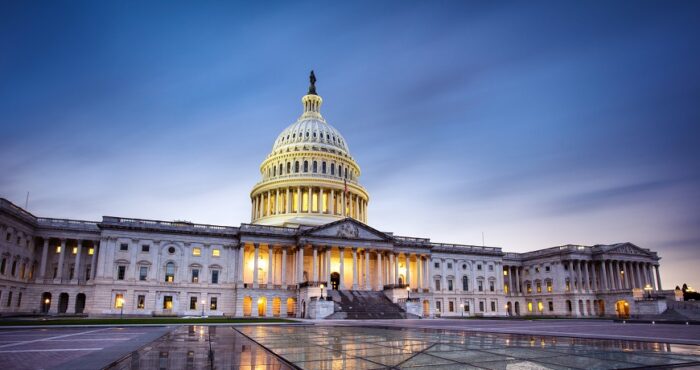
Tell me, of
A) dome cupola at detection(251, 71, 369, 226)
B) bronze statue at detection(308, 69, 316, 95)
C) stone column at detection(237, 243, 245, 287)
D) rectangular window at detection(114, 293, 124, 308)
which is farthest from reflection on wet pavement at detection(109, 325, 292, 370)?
bronze statue at detection(308, 69, 316, 95)

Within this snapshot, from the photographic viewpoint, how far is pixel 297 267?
262 ft

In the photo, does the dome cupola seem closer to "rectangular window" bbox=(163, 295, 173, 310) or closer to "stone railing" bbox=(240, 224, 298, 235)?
"stone railing" bbox=(240, 224, 298, 235)

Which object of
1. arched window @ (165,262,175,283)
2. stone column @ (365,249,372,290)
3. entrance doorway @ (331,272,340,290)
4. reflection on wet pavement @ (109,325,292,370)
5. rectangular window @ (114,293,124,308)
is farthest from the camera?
entrance doorway @ (331,272,340,290)

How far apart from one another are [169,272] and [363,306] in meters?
32.7

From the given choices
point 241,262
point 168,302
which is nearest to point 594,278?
point 241,262

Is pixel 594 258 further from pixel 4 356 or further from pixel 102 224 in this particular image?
pixel 4 356

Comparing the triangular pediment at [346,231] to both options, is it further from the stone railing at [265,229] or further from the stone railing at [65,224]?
the stone railing at [65,224]

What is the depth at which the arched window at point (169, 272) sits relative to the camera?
248ft

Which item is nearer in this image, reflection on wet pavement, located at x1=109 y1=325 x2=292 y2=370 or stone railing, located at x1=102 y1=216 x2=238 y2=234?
reflection on wet pavement, located at x1=109 y1=325 x2=292 y2=370

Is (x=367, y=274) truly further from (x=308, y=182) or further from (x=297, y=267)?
(x=308, y=182)

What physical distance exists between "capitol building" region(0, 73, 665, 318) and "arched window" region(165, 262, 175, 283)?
0.17m

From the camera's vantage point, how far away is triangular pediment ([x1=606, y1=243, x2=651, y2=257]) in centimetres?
10162

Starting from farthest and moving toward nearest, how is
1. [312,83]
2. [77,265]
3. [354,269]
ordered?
[312,83] → [354,269] → [77,265]

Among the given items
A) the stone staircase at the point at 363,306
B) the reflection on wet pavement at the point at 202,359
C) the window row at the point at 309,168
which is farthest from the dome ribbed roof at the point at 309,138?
the reflection on wet pavement at the point at 202,359
